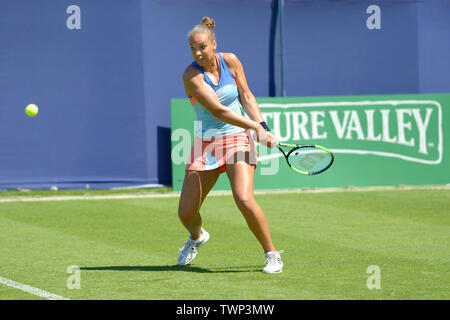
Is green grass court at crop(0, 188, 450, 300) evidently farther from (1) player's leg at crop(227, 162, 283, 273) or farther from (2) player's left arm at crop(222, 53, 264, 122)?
(2) player's left arm at crop(222, 53, 264, 122)

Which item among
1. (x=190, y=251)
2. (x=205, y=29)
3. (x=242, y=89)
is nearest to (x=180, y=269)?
(x=190, y=251)

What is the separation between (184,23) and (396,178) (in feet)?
15.8

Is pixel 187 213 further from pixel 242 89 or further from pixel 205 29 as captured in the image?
pixel 205 29

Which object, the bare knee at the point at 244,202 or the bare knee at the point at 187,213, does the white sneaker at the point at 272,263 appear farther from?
the bare knee at the point at 187,213

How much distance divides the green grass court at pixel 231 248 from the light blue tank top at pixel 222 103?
1.17 meters

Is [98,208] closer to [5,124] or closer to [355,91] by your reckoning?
[5,124]

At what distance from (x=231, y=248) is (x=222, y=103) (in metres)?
2.02

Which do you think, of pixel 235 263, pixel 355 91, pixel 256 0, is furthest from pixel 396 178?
pixel 235 263

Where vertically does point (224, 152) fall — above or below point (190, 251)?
above

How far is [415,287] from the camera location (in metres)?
6.66

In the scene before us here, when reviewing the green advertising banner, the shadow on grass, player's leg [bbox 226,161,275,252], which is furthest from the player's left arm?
the green advertising banner

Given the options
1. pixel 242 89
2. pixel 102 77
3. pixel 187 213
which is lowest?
pixel 187 213

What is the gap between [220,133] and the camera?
7.39m

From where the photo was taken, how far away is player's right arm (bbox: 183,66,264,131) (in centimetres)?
711
